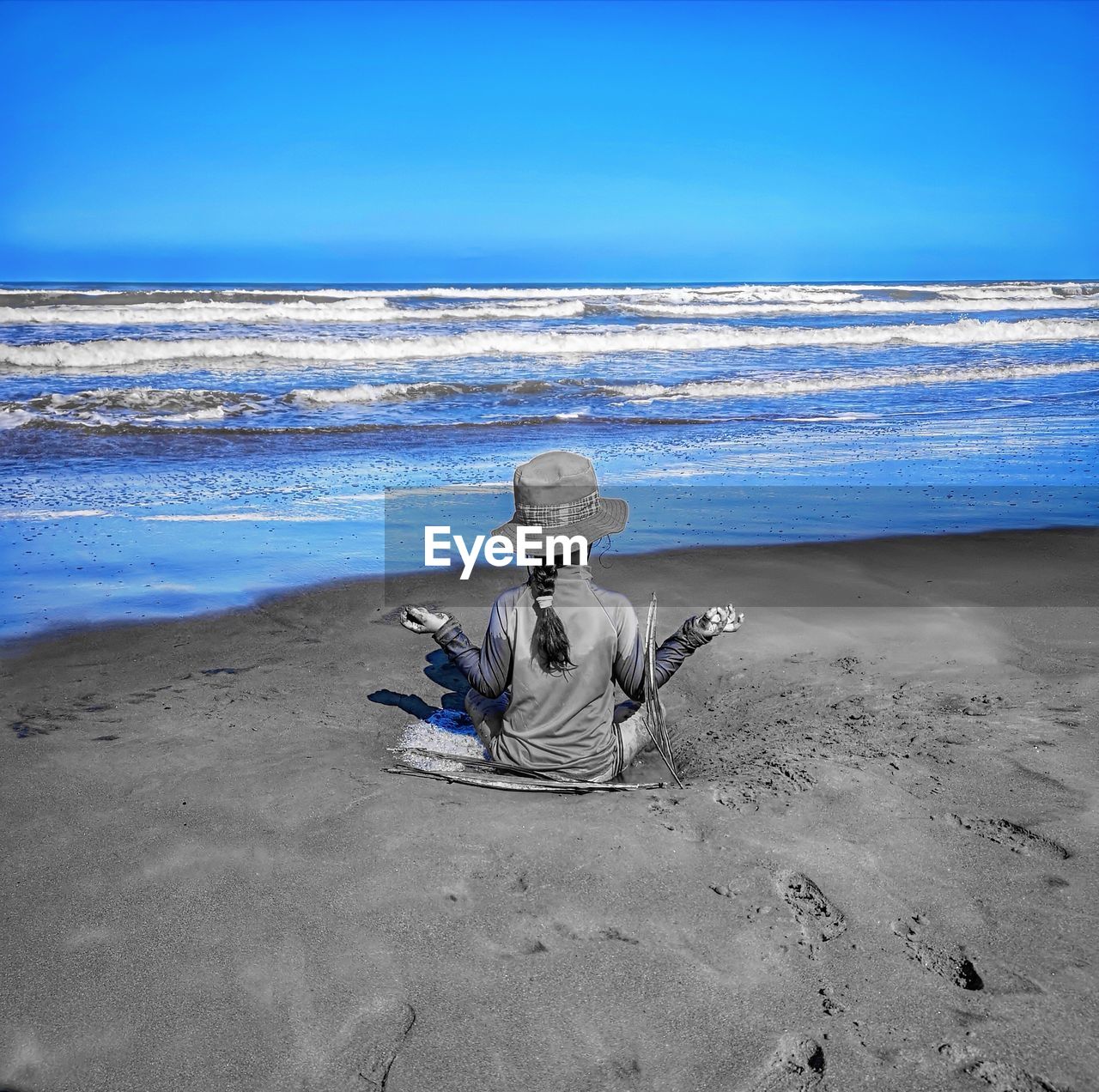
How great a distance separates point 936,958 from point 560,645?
151 centimetres

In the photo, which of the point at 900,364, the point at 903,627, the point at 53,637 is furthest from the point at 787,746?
the point at 900,364

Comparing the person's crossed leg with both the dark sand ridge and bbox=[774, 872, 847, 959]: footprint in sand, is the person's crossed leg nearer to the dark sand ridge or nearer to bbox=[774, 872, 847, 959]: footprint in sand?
the dark sand ridge

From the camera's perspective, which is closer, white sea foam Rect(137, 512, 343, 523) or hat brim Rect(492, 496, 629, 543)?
hat brim Rect(492, 496, 629, 543)

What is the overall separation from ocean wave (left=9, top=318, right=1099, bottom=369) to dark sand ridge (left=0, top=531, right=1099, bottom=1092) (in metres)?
15.7

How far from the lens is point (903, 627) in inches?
213

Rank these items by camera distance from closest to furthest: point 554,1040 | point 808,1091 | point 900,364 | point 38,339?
point 808,1091, point 554,1040, point 900,364, point 38,339

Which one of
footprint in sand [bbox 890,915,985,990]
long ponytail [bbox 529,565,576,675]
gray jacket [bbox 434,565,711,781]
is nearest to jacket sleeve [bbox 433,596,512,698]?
gray jacket [bbox 434,565,711,781]

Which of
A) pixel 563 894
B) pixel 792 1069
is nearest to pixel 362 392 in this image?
pixel 563 894

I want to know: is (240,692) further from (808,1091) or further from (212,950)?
(808,1091)

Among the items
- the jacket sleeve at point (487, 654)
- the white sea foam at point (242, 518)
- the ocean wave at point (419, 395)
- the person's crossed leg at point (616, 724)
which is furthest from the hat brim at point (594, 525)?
the ocean wave at point (419, 395)

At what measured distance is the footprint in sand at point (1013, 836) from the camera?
9.94 feet

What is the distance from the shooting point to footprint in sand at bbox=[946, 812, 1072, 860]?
303 cm

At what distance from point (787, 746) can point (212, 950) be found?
2397mm

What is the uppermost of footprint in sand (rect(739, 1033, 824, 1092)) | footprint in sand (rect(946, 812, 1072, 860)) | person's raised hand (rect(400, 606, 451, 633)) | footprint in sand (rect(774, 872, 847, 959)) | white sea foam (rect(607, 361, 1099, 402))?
white sea foam (rect(607, 361, 1099, 402))
